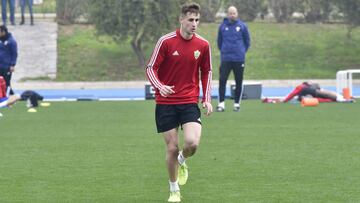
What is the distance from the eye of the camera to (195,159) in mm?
12578

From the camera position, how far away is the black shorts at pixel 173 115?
9.47 metres

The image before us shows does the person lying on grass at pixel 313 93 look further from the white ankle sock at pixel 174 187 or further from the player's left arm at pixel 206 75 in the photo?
the white ankle sock at pixel 174 187

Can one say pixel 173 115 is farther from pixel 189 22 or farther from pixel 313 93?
pixel 313 93

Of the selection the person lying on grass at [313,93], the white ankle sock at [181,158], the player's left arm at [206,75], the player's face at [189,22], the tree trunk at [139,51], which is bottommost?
the tree trunk at [139,51]

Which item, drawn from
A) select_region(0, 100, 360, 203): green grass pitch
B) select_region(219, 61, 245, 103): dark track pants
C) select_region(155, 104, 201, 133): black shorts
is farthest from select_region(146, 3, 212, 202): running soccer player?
select_region(219, 61, 245, 103): dark track pants

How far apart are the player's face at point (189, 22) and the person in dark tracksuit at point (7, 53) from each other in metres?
13.5

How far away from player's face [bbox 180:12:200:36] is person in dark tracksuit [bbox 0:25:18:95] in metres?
13.5

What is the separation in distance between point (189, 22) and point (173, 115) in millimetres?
906

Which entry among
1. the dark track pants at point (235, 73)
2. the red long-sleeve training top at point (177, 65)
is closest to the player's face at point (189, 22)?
the red long-sleeve training top at point (177, 65)

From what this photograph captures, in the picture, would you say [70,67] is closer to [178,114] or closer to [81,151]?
[81,151]

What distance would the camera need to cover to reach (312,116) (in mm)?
20109

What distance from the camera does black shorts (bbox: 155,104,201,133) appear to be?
9469mm

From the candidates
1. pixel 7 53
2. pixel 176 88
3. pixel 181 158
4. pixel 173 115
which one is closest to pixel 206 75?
pixel 176 88

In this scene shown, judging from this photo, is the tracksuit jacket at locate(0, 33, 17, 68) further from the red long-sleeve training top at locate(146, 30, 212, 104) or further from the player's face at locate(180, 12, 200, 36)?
the player's face at locate(180, 12, 200, 36)
